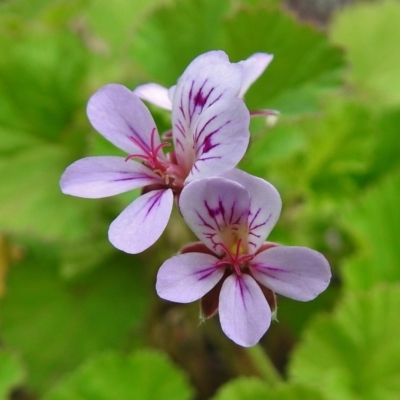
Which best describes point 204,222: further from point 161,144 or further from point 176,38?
point 176,38

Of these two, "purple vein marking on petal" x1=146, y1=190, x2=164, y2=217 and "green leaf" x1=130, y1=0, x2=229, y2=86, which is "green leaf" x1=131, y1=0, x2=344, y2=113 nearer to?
"green leaf" x1=130, y1=0, x2=229, y2=86

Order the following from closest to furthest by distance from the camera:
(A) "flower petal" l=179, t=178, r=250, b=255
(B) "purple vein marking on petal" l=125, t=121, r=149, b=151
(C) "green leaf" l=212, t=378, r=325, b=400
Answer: (A) "flower petal" l=179, t=178, r=250, b=255 → (B) "purple vein marking on petal" l=125, t=121, r=149, b=151 → (C) "green leaf" l=212, t=378, r=325, b=400

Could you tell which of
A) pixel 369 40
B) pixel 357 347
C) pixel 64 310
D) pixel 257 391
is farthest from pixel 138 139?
pixel 369 40

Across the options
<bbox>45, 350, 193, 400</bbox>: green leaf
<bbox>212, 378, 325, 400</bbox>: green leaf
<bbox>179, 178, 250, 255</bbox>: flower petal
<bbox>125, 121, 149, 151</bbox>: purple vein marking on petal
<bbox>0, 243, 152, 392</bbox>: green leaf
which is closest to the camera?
<bbox>179, 178, 250, 255</bbox>: flower petal


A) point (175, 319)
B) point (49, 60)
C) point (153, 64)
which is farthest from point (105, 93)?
point (175, 319)

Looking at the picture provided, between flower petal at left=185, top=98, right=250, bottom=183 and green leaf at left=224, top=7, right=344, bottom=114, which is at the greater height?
green leaf at left=224, top=7, right=344, bottom=114

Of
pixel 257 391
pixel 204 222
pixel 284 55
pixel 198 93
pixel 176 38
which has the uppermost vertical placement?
pixel 176 38

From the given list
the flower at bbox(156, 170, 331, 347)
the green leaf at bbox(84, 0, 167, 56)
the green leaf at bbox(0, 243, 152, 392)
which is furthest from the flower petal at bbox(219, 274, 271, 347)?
the green leaf at bbox(84, 0, 167, 56)
